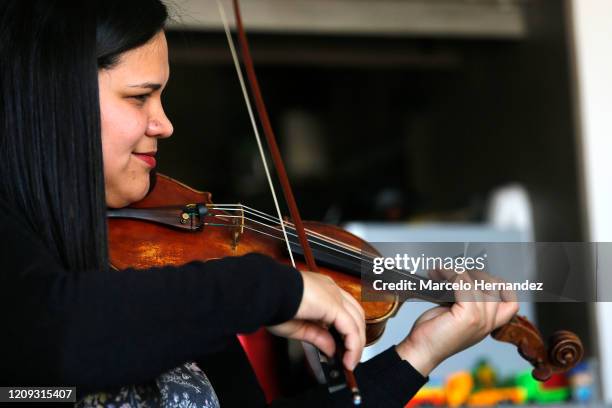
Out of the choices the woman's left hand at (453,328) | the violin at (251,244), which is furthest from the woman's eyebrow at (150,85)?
the woman's left hand at (453,328)

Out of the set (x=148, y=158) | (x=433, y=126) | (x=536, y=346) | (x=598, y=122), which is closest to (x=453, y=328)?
(x=536, y=346)

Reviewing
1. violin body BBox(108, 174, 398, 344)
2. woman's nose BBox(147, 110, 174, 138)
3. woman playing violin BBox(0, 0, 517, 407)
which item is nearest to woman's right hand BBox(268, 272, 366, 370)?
woman playing violin BBox(0, 0, 517, 407)

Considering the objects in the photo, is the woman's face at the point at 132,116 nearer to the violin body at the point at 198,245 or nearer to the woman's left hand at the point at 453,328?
the violin body at the point at 198,245

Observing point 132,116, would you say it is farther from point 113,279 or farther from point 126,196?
point 113,279

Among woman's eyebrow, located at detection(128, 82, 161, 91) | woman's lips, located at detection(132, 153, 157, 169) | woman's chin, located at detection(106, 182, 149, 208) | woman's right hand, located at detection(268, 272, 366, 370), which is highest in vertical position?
woman's eyebrow, located at detection(128, 82, 161, 91)

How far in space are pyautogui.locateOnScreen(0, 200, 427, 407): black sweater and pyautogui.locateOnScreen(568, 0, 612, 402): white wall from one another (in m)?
2.49

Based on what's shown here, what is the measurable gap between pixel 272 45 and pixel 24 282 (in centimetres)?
430

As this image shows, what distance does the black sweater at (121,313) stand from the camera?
2.27 feet

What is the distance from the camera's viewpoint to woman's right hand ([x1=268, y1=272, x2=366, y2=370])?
76cm

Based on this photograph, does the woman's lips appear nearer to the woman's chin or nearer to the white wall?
the woman's chin

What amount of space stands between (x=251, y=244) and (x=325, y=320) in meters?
0.27

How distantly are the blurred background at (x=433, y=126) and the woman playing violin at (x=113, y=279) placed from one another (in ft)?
0.76

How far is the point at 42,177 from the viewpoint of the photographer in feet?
2.73

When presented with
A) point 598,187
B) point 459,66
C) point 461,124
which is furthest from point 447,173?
point 598,187
